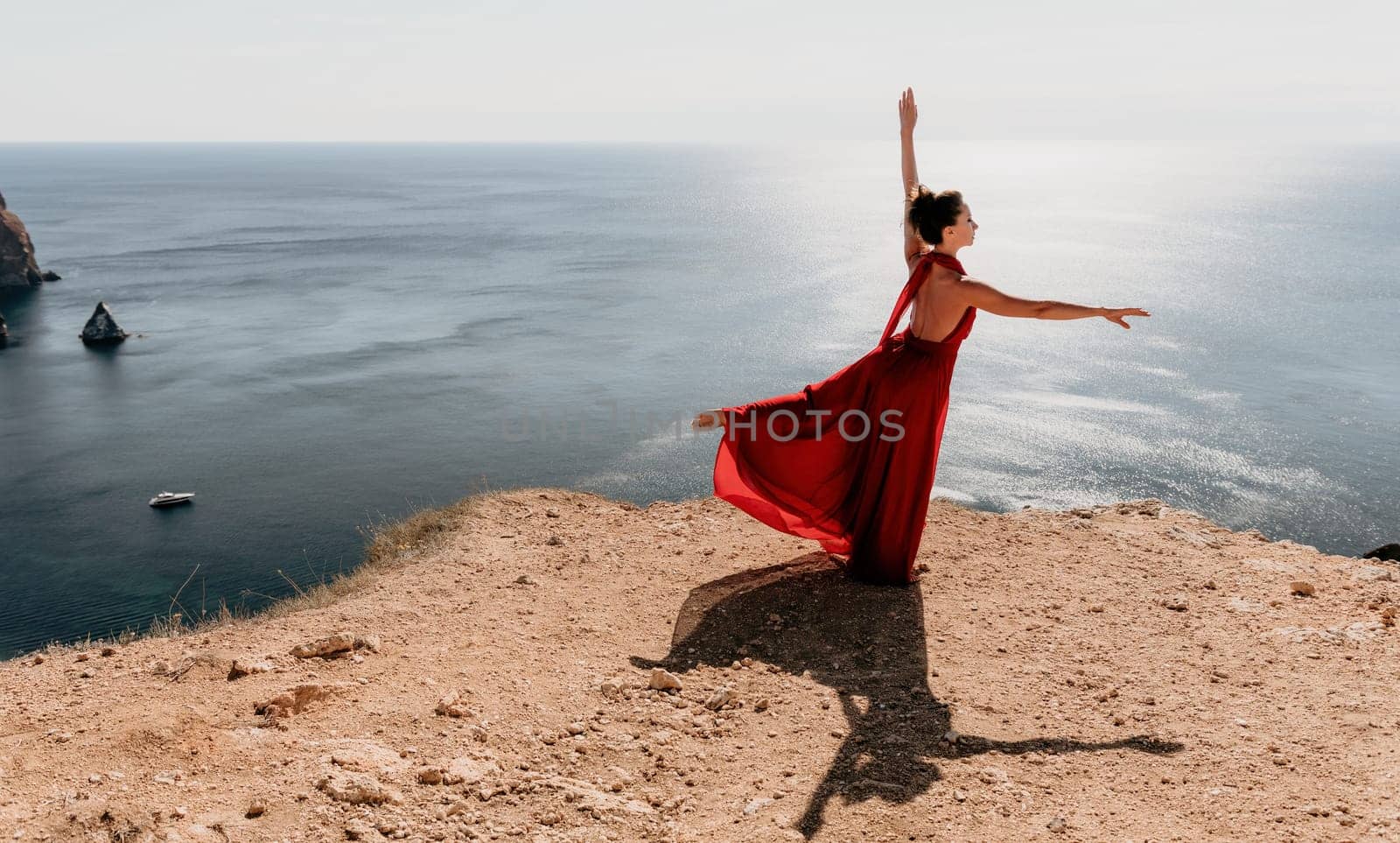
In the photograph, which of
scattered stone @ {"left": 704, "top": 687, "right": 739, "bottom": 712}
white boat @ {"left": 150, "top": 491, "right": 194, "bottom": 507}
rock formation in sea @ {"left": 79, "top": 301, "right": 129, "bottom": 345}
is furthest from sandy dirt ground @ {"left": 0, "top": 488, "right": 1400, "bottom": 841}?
rock formation in sea @ {"left": 79, "top": 301, "right": 129, "bottom": 345}

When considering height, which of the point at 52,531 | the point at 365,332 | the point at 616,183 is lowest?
the point at 52,531

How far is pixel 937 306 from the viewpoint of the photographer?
20.0ft

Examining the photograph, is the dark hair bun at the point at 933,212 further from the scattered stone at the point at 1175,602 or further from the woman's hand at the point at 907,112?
the scattered stone at the point at 1175,602

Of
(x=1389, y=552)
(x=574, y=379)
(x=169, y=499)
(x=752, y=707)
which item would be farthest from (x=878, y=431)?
(x=574, y=379)

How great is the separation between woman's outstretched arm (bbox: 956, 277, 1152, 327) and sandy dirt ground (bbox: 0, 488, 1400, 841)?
6.56 feet

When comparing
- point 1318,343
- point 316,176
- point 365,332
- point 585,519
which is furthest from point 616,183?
point 585,519

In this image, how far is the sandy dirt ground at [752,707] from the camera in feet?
12.9

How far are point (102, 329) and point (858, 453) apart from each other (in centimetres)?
5081

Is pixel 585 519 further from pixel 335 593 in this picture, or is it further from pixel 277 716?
pixel 277 716

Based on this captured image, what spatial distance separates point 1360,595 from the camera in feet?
21.0

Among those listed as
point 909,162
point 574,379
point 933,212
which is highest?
point 909,162

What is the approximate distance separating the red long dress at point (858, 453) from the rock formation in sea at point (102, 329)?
165ft

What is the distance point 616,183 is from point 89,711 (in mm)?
155759

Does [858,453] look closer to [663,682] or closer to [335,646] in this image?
[663,682]
